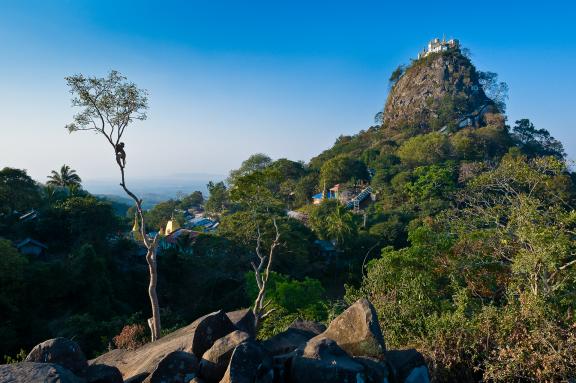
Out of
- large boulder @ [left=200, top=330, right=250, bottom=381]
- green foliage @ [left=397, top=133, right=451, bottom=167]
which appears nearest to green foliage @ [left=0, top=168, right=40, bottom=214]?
large boulder @ [left=200, top=330, right=250, bottom=381]

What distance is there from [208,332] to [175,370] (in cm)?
85

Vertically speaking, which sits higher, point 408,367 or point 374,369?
point 374,369

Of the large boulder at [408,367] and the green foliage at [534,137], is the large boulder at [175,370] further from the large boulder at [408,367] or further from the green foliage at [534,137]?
the green foliage at [534,137]

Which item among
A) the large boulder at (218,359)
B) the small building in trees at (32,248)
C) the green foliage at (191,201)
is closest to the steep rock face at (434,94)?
the green foliage at (191,201)

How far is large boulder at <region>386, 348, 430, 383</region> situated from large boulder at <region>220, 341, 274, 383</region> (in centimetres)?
167

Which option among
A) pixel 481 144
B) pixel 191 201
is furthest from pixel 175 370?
pixel 191 201

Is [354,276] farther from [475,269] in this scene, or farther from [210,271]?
[475,269]

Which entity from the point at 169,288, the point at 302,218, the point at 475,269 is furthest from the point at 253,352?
the point at 302,218

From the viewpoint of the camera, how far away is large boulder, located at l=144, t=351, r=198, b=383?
462 centimetres

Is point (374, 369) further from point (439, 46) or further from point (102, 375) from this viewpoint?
point (439, 46)

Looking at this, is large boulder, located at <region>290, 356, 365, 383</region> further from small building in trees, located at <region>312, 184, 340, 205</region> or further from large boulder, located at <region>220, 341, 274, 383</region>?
small building in trees, located at <region>312, 184, 340, 205</region>

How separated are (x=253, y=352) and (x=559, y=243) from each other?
6.51 m

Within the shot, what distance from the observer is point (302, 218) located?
115 ft

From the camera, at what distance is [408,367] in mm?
5125
